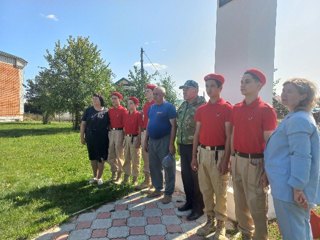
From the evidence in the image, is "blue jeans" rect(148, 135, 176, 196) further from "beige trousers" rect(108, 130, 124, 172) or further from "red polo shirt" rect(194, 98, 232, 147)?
"red polo shirt" rect(194, 98, 232, 147)

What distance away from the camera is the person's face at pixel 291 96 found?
2.38 meters

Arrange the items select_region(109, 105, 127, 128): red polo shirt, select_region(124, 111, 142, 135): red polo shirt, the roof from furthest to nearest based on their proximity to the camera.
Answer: the roof
select_region(109, 105, 127, 128): red polo shirt
select_region(124, 111, 142, 135): red polo shirt

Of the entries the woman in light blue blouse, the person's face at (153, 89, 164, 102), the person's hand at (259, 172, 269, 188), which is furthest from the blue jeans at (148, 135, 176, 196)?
the woman in light blue blouse

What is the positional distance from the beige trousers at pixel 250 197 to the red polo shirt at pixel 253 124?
0.15m

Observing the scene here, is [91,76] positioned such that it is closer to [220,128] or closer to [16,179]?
[16,179]

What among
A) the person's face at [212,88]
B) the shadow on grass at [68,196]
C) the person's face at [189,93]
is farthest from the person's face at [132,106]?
the person's face at [212,88]

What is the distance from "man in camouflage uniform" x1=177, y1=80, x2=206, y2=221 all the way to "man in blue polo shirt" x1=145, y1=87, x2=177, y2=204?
0.35 metres

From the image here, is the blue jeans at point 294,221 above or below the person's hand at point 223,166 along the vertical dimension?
below

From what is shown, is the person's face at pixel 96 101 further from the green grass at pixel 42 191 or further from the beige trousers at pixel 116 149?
the green grass at pixel 42 191

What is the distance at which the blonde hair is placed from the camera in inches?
92.9

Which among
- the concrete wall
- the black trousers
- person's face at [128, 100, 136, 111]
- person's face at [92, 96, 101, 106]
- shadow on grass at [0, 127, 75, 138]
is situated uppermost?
the concrete wall

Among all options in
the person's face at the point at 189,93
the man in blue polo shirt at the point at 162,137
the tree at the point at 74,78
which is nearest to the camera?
the person's face at the point at 189,93

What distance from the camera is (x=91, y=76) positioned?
22.2 meters

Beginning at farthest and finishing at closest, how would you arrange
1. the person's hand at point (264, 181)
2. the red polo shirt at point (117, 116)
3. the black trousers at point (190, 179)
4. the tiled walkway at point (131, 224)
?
the red polo shirt at point (117, 116)
the black trousers at point (190, 179)
the tiled walkway at point (131, 224)
the person's hand at point (264, 181)
